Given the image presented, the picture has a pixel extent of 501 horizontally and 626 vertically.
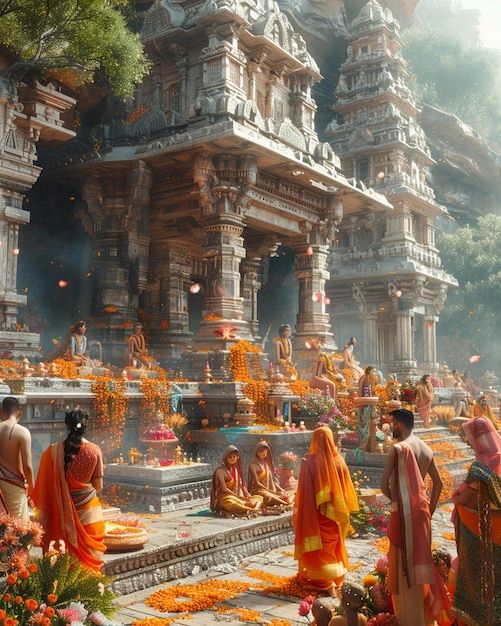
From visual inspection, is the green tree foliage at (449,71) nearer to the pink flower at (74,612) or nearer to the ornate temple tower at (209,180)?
the ornate temple tower at (209,180)

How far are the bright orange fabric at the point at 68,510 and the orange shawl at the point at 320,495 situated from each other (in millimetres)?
2059

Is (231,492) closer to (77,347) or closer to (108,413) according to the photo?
(108,413)

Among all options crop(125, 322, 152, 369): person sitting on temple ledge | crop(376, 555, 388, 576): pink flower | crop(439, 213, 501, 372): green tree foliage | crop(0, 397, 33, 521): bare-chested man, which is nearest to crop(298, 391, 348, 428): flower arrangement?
crop(125, 322, 152, 369): person sitting on temple ledge

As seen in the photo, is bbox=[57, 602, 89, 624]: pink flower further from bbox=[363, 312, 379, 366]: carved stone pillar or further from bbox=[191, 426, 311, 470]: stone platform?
bbox=[363, 312, 379, 366]: carved stone pillar

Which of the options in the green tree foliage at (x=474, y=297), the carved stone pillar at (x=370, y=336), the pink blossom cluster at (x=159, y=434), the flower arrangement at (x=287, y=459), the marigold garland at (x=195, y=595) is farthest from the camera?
the green tree foliage at (x=474, y=297)

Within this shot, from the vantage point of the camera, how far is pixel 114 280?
60.1ft

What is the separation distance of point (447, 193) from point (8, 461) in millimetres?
42295

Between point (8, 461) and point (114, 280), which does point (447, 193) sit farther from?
point (8, 461)

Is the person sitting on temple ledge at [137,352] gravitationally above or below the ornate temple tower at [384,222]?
below

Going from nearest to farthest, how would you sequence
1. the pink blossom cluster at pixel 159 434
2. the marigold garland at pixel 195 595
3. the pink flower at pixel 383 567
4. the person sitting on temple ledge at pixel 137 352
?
the pink flower at pixel 383 567
the marigold garland at pixel 195 595
the pink blossom cluster at pixel 159 434
the person sitting on temple ledge at pixel 137 352

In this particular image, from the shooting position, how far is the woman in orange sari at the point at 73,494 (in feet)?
18.3

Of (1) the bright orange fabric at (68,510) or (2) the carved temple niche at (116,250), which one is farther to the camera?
(2) the carved temple niche at (116,250)

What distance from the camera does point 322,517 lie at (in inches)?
259

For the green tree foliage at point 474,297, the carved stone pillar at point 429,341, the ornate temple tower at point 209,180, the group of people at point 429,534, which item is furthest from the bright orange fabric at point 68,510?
the green tree foliage at point 474,297
